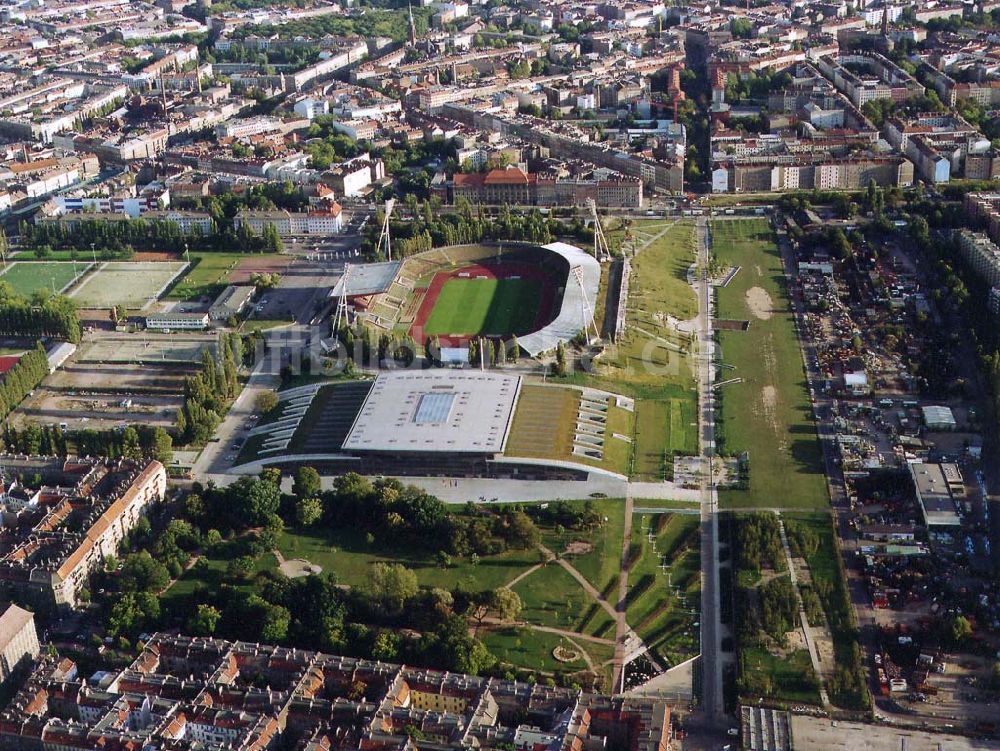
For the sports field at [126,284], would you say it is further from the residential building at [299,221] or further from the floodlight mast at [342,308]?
the floodlight mast at [342,308]

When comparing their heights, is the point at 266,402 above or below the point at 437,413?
below

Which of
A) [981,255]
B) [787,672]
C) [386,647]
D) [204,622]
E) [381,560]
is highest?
[981,255]

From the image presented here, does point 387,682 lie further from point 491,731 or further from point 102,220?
point 102,220

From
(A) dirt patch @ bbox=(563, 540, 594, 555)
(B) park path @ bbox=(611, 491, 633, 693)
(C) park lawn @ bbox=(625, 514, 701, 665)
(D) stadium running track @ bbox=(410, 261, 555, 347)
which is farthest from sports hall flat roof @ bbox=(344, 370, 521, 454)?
(C) park lawn @ bbox=(625, 514, 701, 665)

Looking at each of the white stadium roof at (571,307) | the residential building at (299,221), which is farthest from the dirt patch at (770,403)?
the residential building at (299,221)

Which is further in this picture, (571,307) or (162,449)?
(571,307)

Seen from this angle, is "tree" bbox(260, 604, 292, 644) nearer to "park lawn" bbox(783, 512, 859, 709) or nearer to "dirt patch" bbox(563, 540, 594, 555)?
"dirt patch" bbox(563, 540, 594, 555)

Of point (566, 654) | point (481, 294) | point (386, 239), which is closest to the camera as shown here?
point (566, 654)

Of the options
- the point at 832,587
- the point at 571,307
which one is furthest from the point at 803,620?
the point at 571,307

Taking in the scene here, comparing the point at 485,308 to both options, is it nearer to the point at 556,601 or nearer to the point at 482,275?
the point at 482,275
